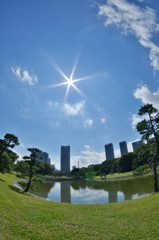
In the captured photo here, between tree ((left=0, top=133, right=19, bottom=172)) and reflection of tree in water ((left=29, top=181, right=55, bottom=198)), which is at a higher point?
tree ((left=0, top=133, right=19, bottom=172))

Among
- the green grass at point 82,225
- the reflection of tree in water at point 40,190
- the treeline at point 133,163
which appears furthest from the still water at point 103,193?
the green grass at point 82,225

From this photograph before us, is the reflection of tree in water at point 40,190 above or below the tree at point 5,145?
below

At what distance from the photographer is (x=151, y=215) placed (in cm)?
1627

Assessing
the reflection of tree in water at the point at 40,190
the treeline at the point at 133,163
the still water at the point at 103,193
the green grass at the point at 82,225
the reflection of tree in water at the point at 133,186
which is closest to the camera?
the green grass at the point at 82,225

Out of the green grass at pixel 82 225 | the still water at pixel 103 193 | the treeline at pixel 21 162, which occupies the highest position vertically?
the treeline at pixel 21 162

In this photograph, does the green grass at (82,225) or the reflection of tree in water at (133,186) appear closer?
the green grass at (82,225)

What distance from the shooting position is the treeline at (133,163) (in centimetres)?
2992

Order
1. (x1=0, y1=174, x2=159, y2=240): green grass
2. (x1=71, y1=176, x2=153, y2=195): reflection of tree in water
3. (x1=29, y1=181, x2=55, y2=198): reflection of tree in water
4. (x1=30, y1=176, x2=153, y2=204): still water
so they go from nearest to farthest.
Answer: (x1=0, y1=174, x2=159, y2=240): green grass, (x1=30, y1=176, x2=153, y2=204): still water, (x1=71, y1=176, x2=153, y2=195): reflection of tree in water, (x1=29, y1=181, x2=55, y2=198): reflection of tree in water

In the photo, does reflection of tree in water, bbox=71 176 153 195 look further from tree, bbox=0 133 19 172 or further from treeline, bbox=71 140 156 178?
tree, bbox=0 133 19 172

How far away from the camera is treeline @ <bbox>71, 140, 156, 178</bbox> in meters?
29.9

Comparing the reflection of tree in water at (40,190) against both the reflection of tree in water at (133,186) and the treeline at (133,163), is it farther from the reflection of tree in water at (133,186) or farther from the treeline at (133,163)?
the treeline at (133,163)

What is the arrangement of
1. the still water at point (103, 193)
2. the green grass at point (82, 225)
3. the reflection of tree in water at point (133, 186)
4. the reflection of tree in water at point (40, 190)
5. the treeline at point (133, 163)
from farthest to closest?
the reflection of tree in water at point (40, 190), the reflection of tree in water at point (133, 186), the still water at point (103, 193), the treeline at point (133, 163), the green grass at point (82, 225)

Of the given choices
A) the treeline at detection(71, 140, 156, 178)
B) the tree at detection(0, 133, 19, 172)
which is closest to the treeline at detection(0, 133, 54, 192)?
the tree at detection(0, 133, 19, 172)

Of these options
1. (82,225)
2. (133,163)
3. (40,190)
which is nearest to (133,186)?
(40,190)
